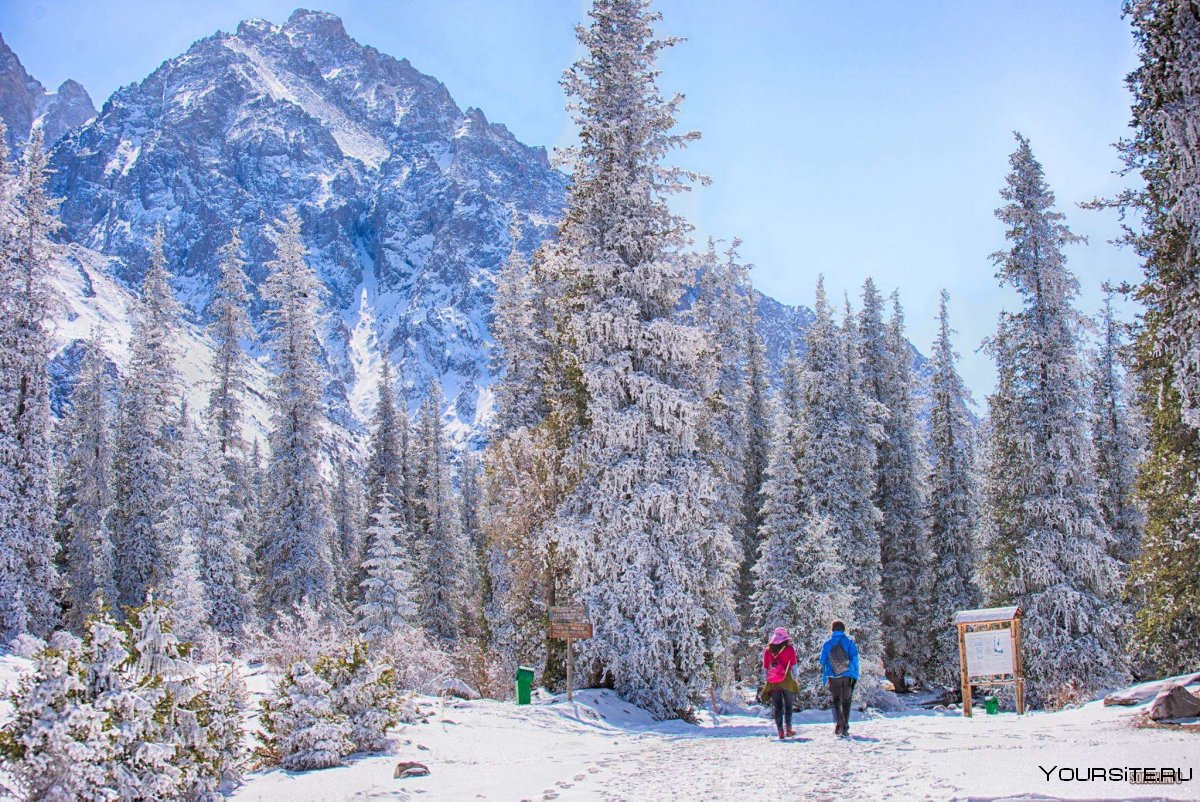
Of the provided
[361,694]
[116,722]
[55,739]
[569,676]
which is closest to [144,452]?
[569,676]

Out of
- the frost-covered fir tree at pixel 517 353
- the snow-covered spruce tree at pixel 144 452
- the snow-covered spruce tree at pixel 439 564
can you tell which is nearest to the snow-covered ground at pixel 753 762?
the frost-covered fir tree at pixel 517 353

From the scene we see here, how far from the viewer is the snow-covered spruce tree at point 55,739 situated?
6.04 metres

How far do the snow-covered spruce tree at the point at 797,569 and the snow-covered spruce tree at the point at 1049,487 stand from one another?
14.2 ft

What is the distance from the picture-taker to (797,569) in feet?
86.4

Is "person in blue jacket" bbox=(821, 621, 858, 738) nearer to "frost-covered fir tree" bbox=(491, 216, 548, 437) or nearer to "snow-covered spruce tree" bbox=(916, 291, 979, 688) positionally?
"frost-covered fir tree" bbox=(491, 216, 548, 437)

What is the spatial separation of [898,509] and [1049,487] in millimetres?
10329

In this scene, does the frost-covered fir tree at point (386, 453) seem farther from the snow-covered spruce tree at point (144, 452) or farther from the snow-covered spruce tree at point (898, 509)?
the snow-covered spruce tree at point (898, 509)

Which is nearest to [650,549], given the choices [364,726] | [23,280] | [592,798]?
[364,726]

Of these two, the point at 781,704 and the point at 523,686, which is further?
the point at 523,686

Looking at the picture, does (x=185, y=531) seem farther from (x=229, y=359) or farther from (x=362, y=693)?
(x=362, y=693)

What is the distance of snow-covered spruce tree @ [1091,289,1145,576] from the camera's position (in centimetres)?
2873

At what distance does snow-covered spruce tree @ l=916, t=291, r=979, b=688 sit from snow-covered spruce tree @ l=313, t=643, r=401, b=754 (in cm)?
2518

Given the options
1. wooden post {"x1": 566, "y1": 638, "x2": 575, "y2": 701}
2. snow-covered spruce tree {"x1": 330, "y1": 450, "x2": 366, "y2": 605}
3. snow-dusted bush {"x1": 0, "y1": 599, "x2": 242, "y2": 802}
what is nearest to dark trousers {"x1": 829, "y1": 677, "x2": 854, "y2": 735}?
wooden post {"x1": 566, "y1": 638, "x2": 575, "y2": 701}

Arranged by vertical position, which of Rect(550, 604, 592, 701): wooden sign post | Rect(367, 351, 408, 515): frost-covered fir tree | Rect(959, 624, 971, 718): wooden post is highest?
Rect(367, 351, 408, 515): frost-covered fir tree
